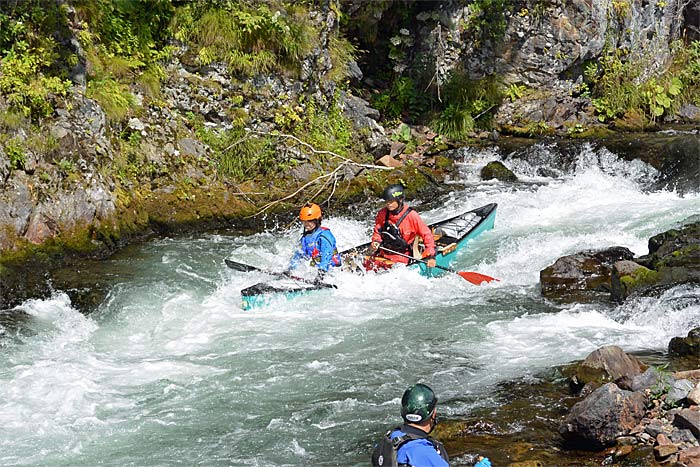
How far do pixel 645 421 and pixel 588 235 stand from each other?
19.8 feet

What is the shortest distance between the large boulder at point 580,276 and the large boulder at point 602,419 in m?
3.46

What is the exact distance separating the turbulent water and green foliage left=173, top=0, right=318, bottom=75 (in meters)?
3.41

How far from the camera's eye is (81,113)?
1169 centimetres

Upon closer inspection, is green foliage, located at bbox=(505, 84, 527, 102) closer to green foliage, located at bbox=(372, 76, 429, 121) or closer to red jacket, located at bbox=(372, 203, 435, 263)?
green foliage, located at bbox=(372, 76, 429, 121)

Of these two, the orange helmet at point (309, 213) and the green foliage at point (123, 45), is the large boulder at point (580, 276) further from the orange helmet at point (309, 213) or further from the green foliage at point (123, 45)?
the green foliage at point (123, 45)

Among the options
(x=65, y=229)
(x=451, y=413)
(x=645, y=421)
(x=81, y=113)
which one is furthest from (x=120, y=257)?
(x=645, y=421)

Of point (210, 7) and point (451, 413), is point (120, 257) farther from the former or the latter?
point (451, 413)

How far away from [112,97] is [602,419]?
Answer: 9373mm

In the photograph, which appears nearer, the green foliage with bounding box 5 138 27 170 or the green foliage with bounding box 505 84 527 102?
the green foliage with bounding box 5 138 27 170

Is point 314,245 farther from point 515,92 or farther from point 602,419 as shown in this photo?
point 515,92

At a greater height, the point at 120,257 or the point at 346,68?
the point at 346,68

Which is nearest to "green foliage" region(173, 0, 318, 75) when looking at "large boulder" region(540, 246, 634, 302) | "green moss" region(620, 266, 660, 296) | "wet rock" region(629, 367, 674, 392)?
"large boulder" region(540, 246, 634, 302)

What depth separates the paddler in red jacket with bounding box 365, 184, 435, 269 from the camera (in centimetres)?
1013

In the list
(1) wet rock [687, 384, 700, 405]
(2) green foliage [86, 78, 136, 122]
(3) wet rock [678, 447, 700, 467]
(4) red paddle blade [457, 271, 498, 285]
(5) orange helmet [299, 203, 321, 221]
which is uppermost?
(2) green foliage [86, 78, 136, 122]
